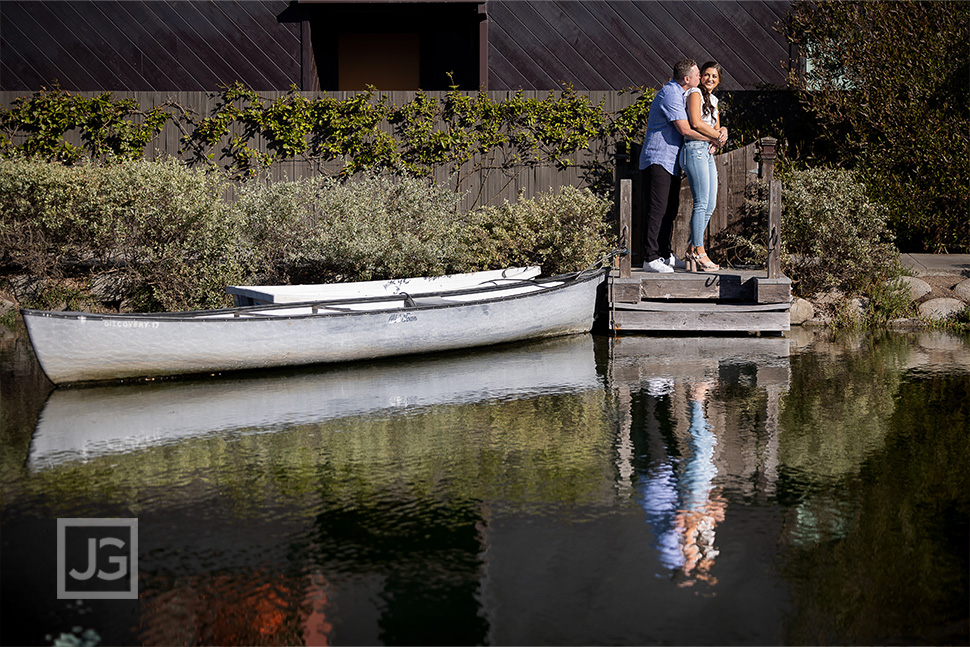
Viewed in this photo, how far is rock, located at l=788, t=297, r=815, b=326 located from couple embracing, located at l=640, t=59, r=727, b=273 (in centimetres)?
105

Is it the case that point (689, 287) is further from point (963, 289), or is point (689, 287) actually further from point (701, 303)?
point (963, 289)

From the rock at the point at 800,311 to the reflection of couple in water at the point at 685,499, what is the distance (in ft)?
16.4

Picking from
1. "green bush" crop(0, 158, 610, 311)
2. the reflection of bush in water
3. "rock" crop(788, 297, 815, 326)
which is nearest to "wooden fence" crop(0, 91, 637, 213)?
"green bush" crop(0, 158, 610, 311)

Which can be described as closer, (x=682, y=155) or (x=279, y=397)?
(x=279, y=397)

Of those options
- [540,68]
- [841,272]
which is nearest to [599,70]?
[540,68]

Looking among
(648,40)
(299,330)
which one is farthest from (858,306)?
(299,330)

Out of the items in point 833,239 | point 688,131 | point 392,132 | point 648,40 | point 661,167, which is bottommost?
point 833,239

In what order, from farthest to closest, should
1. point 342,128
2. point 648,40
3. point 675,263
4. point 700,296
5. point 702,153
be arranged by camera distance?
1. point 648,40
2. point 342,128
3. point 675,263
4. point 700,296
5. point 702,153

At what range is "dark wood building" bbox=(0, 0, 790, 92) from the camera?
1595cm

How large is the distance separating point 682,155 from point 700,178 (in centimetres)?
33

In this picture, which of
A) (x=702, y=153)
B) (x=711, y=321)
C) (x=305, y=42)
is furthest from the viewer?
(x=305, y=42)

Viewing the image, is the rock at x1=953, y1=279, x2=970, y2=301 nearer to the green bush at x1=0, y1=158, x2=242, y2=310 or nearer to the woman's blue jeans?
the woman's blue jeans

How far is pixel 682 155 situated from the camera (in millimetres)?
11258

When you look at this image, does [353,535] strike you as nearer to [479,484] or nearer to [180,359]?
[479,484]
